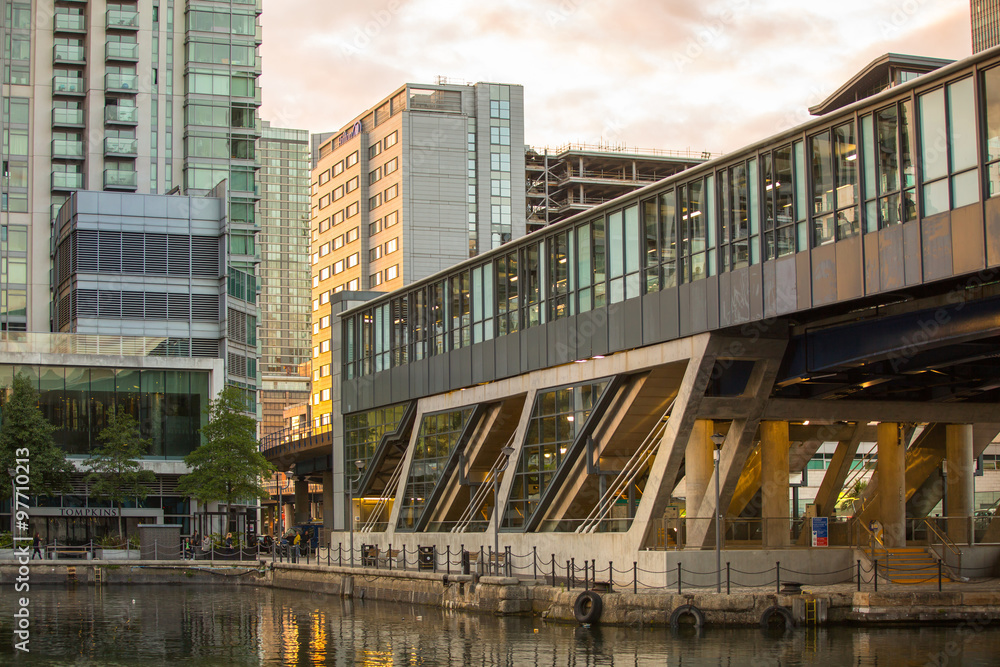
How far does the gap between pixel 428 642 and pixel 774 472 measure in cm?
1463

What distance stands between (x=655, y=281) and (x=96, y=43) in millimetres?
71843

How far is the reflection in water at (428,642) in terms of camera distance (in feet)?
83.2

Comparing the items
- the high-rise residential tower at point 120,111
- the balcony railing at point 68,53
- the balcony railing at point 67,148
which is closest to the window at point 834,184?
the high-rise residential tower at point 120,111

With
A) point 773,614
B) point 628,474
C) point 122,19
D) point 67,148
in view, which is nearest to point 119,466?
point 628,474

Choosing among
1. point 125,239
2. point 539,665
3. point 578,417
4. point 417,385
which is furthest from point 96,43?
point 539,665

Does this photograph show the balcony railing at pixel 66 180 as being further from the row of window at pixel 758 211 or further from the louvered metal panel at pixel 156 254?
the row of window at pixel 758 211

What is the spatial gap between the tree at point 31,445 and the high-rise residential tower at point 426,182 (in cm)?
7076

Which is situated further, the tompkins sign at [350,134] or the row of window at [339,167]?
the tompkins sign at [350,134]

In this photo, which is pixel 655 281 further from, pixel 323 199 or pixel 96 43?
pixel 323 199

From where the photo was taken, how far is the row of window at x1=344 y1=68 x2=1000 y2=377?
96.4 feet

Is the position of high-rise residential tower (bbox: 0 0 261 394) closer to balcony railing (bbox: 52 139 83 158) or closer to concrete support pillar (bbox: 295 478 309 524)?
balcony railing (bbox: 52 139 83 158)

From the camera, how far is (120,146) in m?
96.1

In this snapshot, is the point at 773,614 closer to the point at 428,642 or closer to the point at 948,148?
the point at 428,642

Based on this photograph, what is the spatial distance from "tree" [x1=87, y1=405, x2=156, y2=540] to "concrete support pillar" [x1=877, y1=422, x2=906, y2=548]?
4050cm
